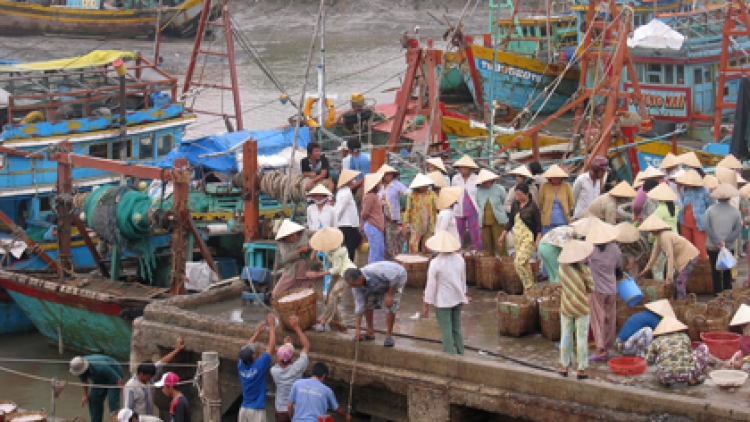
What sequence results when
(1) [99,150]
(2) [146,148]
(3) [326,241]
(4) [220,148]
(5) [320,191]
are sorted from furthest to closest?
(2) [146,148] → (1) [99,150] → (4) [220,148] → (5) [320,191] → (3) [326,241]

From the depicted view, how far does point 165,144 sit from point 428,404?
10.6m

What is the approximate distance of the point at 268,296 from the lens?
472 inches

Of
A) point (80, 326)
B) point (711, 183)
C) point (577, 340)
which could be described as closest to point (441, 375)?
point (577, 340)

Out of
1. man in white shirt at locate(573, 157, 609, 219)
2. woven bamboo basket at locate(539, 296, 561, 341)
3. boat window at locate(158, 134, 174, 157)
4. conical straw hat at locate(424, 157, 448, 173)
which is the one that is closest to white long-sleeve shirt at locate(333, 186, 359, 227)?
conical straw hat at locate(424, 157, 448, 173)

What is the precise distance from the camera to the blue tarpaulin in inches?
667

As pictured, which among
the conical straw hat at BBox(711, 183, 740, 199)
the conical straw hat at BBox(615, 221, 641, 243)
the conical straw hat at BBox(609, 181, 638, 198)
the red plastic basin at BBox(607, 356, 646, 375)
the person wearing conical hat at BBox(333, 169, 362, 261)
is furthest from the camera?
the person wearing conical hat at BBox(333, 169, 362, 261)

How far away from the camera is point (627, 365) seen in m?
8.84

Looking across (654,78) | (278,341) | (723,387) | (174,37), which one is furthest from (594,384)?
(174,37)

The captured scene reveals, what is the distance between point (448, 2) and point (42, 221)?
4360cm

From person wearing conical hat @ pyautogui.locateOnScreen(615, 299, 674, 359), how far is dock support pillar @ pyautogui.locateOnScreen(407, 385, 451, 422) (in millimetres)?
1644

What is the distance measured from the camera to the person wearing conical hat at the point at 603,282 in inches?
360

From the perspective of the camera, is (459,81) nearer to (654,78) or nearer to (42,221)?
(654,78)

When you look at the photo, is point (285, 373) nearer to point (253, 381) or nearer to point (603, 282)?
point (253, 381)

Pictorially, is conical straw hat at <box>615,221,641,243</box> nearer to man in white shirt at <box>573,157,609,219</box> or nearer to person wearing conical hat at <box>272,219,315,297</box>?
man in white shirt at <box>573,157,609,219</box>
